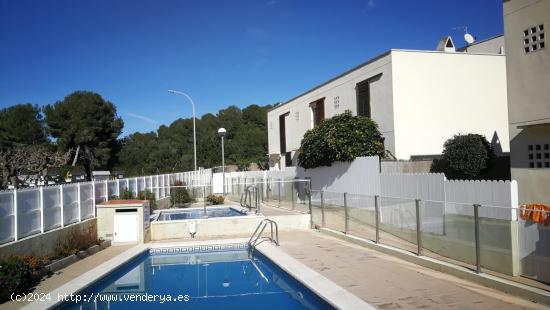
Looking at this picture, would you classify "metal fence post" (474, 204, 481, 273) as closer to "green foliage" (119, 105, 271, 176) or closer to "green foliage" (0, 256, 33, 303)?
"green foliage" (0, 256, 33, 303)

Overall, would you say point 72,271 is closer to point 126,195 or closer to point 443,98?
point 126,195

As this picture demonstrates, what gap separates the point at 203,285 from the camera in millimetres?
11000

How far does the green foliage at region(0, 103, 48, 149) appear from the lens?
4812cm

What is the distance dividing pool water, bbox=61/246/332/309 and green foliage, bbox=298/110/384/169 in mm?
7605

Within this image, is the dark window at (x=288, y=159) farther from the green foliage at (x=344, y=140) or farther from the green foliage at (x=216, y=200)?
the green foliage at (x=344, y=140)

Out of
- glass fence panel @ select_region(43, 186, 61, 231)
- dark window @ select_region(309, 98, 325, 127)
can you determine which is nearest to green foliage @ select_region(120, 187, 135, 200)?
glass fence panel @ select_region(43, 186, 61, 231)

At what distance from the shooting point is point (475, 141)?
56.5ft

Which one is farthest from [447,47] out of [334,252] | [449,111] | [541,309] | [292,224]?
[541,309]

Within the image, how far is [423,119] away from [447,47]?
574cm

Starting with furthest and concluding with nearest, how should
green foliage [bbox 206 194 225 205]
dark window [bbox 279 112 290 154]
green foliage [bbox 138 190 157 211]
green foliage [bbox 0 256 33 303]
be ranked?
dark window [bbox 279 112 290 154]
green foliage [bbox 206 194 225 205]
green foliage [bbox 138 190 157 211]
green foliage [bbox 0 256 33 303]

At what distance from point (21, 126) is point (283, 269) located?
4639cm

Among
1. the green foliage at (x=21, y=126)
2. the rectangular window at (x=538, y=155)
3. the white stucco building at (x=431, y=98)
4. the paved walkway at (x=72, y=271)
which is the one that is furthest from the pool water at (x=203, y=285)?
the green foliage at (x=21, y=126)

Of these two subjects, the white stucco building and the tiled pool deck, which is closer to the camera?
the tiled pool deck

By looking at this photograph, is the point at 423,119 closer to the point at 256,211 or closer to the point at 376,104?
the point at 376,104
